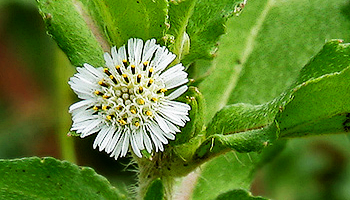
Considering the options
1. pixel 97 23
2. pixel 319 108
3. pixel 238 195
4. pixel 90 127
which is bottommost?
pixel 238 195

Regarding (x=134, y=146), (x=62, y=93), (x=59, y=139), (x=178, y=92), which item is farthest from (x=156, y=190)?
(x=62, y=93)

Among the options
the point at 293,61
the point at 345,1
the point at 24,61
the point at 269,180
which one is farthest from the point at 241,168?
the point at 24,61

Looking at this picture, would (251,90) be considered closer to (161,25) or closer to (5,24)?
(161,25)

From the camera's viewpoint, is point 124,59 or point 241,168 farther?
point 241,168

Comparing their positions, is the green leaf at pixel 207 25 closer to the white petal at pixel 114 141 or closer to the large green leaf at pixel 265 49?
the white petal at pixel 114 141

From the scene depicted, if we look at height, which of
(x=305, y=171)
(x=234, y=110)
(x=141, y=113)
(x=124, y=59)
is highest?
(x=124, y=59)

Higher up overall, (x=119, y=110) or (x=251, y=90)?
(x=119, y=110)

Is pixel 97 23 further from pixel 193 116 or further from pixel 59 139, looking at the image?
pixel 59 139
